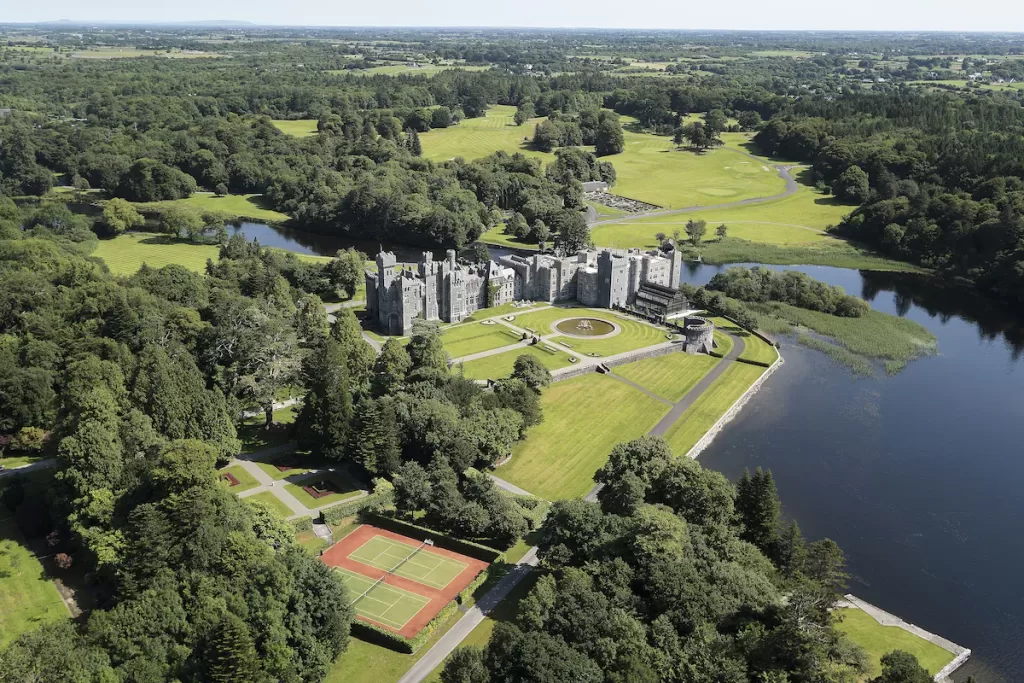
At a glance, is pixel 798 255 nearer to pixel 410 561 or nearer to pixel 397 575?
pixel 410 561

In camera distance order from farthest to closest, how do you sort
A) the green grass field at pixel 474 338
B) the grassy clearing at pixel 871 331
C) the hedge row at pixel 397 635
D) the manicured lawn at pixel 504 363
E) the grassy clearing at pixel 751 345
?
the grassy clearing at pixel 871 331, the green grass field at pixel 474 338, the grassy clearing at pixel 751 345, the manicured lawn at pixel 504 363, the hedge row at pixel 397 635

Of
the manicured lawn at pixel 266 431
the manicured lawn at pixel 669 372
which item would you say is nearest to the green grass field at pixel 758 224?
the manicured lawn at pixel 669 372

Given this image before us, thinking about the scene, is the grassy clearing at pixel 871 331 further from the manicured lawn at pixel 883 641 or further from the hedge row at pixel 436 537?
the hedge row at pixel 436 537

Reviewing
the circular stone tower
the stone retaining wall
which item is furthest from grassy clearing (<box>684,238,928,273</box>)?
the stone retaining wall

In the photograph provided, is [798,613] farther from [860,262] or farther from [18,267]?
[860,262]

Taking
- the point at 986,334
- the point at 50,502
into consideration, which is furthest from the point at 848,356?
the point at 50,502

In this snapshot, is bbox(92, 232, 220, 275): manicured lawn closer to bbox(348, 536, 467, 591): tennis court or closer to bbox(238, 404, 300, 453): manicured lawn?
bbox(238, 404, 300, 453): manicured lawn

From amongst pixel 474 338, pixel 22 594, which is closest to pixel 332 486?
pixel 22 594
